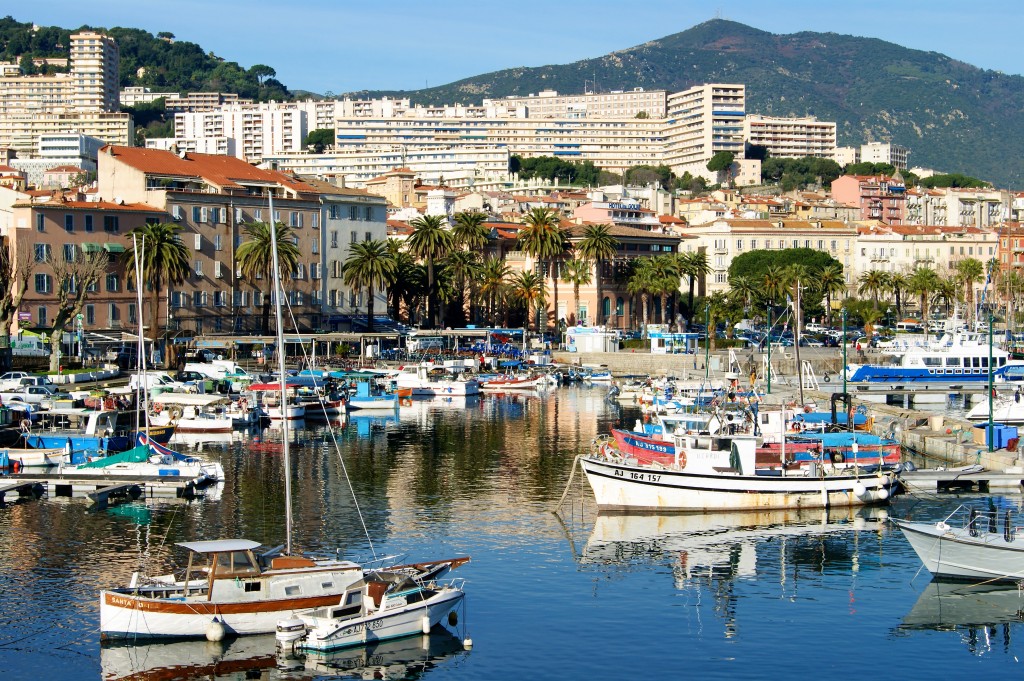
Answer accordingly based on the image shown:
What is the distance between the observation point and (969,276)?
155125 mm

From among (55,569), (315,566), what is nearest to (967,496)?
(315,566)

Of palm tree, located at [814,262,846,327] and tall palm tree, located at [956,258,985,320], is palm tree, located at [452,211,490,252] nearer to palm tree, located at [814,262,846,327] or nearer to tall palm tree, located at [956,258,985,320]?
palm tree, located at [814,262,846,327]

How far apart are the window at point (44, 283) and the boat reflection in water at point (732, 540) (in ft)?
206

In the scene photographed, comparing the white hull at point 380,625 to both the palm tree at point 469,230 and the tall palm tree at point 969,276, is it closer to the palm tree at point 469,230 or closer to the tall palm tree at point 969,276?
the palm tree at point 469,230

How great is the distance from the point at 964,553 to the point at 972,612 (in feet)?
7.60

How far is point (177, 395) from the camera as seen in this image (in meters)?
79.1

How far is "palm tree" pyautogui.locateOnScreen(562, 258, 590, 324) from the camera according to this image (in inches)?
5192

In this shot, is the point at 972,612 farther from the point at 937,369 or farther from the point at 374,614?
the point at 937,369

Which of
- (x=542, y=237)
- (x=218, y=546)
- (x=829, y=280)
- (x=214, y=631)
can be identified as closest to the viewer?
(x=214, y=631)

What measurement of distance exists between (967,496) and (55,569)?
3323cm

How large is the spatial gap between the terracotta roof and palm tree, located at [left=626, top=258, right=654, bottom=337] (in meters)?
34.0

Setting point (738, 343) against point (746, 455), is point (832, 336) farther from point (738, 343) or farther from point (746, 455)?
point (746, 455)

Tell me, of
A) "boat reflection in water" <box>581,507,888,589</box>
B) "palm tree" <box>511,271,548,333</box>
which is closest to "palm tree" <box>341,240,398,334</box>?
"palm tree" <box>511,271,548,333</box>

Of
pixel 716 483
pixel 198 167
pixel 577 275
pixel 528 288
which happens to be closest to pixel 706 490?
pixel 716 483
